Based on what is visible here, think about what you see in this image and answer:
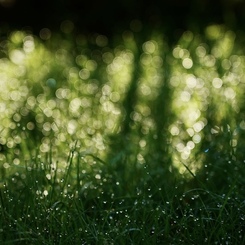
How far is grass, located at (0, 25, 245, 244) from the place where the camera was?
7.27 feet

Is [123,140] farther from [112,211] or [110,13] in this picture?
[110,13]

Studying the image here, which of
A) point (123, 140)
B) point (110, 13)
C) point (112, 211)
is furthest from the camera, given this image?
point (110, 13)

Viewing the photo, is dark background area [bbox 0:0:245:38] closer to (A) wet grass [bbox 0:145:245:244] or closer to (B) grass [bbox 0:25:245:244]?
(B) grass [bbox 0:25:245:244]

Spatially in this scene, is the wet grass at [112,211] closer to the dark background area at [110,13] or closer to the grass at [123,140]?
the grass at [123,140]

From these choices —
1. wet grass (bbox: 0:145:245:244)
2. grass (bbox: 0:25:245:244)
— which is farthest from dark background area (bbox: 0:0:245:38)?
wet grass (bbox: 0:145:245:244)

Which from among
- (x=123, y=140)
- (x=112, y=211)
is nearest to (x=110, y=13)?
(x=123, y=140)

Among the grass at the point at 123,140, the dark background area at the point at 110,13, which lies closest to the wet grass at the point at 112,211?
the grass at the point at 123,140

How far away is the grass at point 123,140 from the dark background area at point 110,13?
317mm

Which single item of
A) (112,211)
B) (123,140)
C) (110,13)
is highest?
(110,13)

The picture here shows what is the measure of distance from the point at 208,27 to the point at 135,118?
1549mm

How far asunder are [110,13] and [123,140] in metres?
2.43

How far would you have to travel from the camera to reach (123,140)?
300cm

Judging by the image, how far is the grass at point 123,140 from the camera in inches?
87.2

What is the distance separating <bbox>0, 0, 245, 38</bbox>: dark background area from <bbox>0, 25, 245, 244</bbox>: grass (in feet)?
1.04
